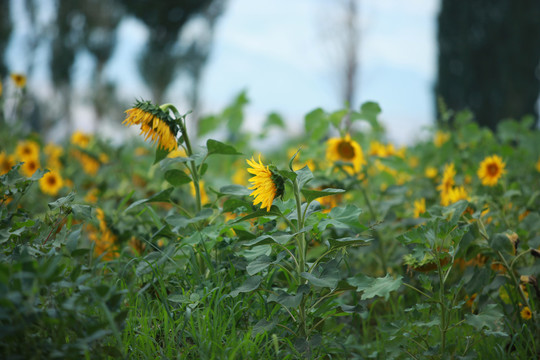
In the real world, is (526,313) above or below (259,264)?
below

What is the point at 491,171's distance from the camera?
2.23 metres

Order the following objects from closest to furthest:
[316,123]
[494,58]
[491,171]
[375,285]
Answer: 1. [375,285]
2. [316,123]
3. [491,171]
4. [494,58]

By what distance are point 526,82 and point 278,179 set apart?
27.0 ft

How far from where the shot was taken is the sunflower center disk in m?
2.25

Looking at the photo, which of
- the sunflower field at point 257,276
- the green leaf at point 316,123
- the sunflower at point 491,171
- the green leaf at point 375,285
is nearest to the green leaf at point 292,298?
the sunflower field at point 257,276

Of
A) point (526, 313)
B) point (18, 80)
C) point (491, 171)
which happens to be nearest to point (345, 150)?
point (491, 171)

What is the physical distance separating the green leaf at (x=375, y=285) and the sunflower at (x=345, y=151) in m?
1.07

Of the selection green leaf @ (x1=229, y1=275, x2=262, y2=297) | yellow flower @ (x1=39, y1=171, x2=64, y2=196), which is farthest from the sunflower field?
yellow flower @ (x1=39, y1=171, x2=64, y2=196)

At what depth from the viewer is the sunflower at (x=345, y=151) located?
7.40 ft

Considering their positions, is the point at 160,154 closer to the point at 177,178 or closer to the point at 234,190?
the point at 177,178

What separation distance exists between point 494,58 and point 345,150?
7186mm

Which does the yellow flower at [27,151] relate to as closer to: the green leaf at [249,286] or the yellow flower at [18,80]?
the yellow flower at [18,80]

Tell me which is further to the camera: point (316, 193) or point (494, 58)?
point (494, 58)

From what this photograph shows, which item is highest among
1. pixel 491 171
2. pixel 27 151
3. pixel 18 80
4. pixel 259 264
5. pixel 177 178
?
pixel 18 80
